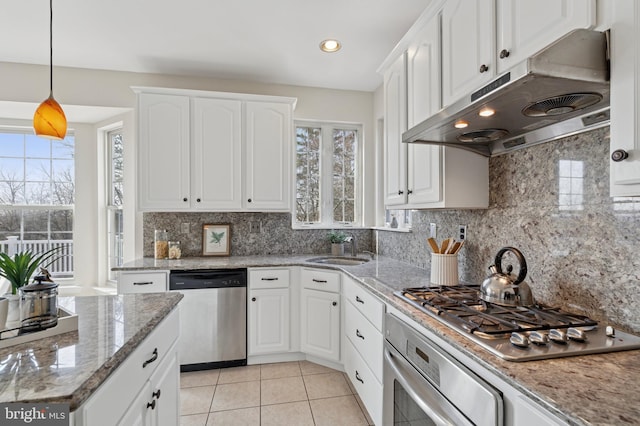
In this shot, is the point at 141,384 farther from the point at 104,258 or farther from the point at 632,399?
the point at 104,258

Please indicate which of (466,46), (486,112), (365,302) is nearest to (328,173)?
(365,302)

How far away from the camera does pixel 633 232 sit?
1.12 m

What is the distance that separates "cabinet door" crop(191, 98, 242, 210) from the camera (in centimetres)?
292

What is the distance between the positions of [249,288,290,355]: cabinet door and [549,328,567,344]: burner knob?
2.10m

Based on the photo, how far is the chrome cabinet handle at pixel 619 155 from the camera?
85 cm

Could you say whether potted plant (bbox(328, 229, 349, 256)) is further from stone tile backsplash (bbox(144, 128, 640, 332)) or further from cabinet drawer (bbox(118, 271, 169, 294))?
cabinet drawer (bbox(118, 271, 169, 294))

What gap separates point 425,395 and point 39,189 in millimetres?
4209

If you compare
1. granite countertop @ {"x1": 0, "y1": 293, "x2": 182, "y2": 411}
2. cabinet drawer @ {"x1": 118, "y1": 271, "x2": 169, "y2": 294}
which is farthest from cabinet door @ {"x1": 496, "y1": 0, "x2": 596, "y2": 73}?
cabinet drawer @ {"x1": 118, "y1": 271, "x2": 169, "y2": 294}

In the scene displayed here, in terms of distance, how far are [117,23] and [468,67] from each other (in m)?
2.40

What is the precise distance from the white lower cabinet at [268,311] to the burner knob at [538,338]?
2.06 meters

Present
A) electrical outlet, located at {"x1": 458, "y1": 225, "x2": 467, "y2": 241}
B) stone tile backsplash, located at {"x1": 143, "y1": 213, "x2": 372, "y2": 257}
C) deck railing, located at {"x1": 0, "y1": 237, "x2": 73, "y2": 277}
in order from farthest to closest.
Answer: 1. deck railing, located at {"x1": 0, "y1": 237, "x2": 73, "y2": 277}
2. stone tile backsplash, located at {"x1": 143, "y1": 213, "x2": 372, "y2": 257}
3. electrical outlet, located at {"x1": 458, "y1": 225, "x2": 467, "y2": 241}

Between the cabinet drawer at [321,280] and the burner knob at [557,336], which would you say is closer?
the burner knob at [557,336]

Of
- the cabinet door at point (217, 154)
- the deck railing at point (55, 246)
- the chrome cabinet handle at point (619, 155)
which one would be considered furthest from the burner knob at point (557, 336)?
the deck railing at point (55, 246)

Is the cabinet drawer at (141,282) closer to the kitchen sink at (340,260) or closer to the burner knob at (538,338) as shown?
the kitchen sink at (340,260)
